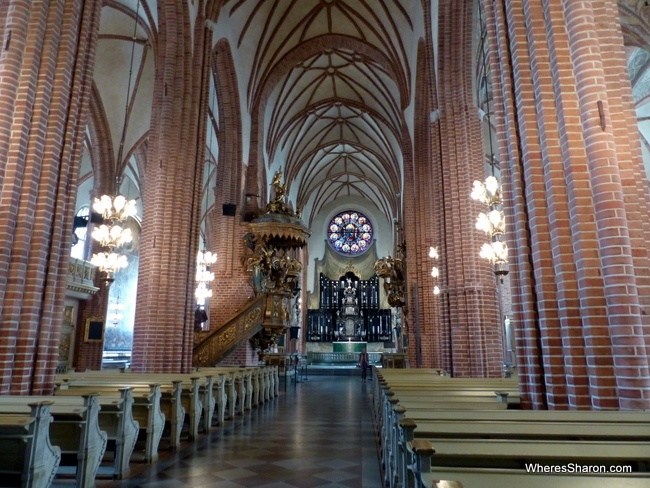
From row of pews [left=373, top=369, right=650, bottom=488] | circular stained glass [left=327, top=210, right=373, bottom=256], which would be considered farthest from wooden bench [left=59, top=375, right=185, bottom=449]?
circular stained glass [left=327, top=210, right=373, bottom=256]

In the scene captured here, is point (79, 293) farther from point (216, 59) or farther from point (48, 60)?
point (48, 60)

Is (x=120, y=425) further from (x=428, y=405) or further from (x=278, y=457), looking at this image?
(x=428, y=405)

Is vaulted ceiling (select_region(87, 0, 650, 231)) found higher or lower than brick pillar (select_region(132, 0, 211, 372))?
higher

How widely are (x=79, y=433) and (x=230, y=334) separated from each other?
32.9 feet

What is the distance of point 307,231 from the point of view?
55.1ft

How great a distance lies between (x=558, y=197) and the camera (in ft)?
14.8

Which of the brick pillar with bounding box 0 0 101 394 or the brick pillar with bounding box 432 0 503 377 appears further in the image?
the brick pillar with bounding box 432 0 503 377

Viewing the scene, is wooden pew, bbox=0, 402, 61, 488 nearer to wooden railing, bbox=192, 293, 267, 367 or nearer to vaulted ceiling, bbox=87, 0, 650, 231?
wooden railing, bbox=192, 293, 267, 367

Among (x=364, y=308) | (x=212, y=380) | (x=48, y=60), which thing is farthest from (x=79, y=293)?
(x=364, y=308)

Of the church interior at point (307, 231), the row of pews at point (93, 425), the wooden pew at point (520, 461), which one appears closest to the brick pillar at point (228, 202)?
the church interior at point (307, 231)

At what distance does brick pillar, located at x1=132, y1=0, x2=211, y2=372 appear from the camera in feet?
32.1

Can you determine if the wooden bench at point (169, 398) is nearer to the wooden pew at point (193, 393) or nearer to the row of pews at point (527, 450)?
the wooden pew at point (193, 393)

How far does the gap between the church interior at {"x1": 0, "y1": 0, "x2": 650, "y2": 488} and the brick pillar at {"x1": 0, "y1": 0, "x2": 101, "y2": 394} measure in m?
0.02

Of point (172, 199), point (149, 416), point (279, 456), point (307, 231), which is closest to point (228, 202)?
point (307, 231)
